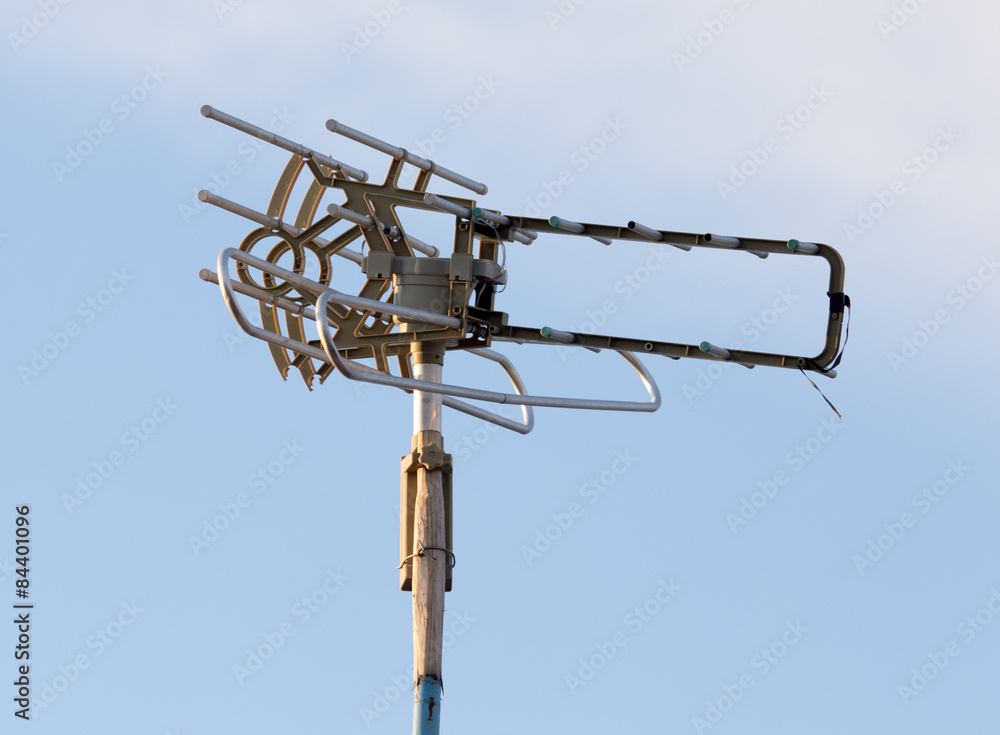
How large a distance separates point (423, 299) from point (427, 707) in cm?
363

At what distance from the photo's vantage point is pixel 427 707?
16.8m

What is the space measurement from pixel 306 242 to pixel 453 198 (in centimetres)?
145

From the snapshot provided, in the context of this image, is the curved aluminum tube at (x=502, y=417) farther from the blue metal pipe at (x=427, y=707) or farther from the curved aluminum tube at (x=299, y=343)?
the blue metal pipe at (x=427, y=707)

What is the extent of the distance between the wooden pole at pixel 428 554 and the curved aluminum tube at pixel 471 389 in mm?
777

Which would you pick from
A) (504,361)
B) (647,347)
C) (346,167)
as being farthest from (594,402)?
(346,167)

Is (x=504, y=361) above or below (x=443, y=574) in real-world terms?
above

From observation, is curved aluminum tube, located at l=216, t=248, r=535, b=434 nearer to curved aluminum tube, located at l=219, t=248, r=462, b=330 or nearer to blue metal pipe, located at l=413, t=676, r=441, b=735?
curved aluminum tube, located at l=219, t=248, r=462, b=330

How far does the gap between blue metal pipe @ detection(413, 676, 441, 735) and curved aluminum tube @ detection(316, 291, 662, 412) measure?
2531 millimetres

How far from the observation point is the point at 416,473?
57.8ft

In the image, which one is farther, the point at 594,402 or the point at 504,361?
the point at 504,361

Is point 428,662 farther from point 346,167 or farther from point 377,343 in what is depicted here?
point 346,167

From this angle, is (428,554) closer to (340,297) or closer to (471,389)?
(471,389)

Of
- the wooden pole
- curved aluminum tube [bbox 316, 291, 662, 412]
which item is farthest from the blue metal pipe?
curved aluminum tube [bbox 316, 291, 662, 412]

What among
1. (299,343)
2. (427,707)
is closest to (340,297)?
(299,343)
